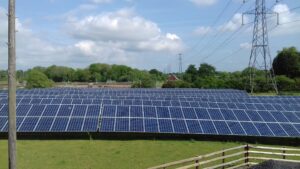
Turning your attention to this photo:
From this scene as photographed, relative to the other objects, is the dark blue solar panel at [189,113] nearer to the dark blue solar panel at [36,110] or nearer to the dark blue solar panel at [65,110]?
the dark blue solar panel at [65,110]

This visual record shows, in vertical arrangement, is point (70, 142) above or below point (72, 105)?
below

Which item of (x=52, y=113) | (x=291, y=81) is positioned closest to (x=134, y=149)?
(x=52, y=113)

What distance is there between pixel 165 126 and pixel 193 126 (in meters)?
1.82

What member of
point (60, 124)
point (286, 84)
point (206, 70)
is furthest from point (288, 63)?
point (60, 124)

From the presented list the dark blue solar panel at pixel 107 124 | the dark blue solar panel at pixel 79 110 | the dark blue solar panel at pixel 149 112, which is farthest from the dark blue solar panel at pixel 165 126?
the dark blue solar panel at pixel 79 110

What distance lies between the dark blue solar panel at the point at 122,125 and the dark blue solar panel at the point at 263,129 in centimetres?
850

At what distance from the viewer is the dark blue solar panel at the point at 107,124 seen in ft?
86.2

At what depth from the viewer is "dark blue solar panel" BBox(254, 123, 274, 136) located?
26.8 m

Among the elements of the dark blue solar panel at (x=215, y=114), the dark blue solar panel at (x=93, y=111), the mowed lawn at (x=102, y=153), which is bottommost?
the mowed lawn at (x=102, y=153)

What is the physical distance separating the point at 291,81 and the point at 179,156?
7627cm

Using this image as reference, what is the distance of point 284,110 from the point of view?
109ft

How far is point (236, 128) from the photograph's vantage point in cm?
2756

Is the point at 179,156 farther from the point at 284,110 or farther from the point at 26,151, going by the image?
the point at 284,110

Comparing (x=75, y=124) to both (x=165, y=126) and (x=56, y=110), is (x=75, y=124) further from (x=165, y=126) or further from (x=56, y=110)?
(x=165, y=126)
